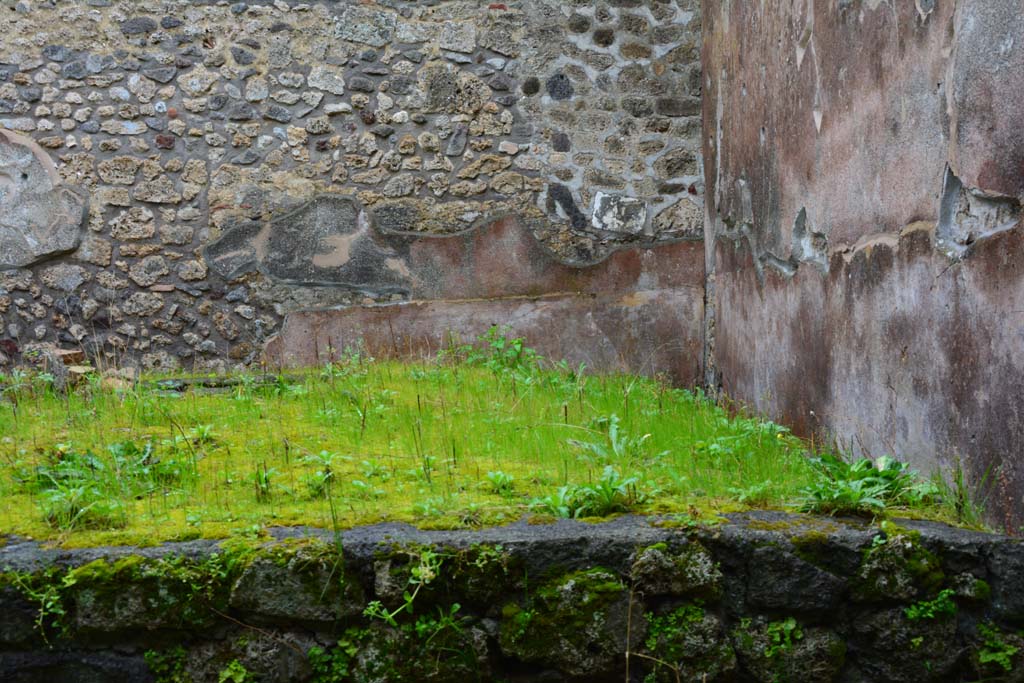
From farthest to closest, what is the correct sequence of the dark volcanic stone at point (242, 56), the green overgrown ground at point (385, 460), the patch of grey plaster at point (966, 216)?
the dark volcanic stone at point (242, 56), the green overgrown ground at point (385, 460), the patch of grey plaster at point (966, 216)

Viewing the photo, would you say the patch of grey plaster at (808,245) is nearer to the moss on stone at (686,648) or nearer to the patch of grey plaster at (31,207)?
the moss on stone at (686,648)

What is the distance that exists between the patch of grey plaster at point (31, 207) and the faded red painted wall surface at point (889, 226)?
13.7 feet

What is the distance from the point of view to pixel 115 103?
6.22 metres

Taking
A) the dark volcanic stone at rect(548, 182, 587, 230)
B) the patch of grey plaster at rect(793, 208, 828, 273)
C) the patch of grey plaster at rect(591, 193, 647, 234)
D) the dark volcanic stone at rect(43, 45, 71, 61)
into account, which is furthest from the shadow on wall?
the patch of grey plaster at rect(793, 208, 828, 273)

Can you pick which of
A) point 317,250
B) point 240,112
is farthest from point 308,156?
point 317,250

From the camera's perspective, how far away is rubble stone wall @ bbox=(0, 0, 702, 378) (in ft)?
20.4

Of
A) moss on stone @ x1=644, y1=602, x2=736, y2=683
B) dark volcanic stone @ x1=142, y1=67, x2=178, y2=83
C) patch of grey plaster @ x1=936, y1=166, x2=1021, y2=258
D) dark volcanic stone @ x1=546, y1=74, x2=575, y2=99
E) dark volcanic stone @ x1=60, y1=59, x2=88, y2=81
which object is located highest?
dark volcanic stone @ x1=60, y1=59, x2=88, y2=81

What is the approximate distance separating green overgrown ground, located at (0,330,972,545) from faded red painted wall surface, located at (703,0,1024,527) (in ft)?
0.78

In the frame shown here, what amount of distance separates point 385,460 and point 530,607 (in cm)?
122

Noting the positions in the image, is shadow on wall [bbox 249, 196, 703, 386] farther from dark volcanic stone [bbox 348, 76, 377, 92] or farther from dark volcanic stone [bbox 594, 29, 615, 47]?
dark volcanic stone [bbox 594, 29, 615, 47]

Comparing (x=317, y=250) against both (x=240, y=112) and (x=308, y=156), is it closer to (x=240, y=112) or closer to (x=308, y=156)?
(x=308, y=156)

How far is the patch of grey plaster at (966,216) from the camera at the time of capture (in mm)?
2586

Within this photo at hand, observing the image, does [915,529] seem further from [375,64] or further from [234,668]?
[375,64]

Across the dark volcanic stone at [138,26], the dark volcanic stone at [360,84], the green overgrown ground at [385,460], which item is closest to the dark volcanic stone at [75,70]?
the dark volcanic stone at [138,26]
